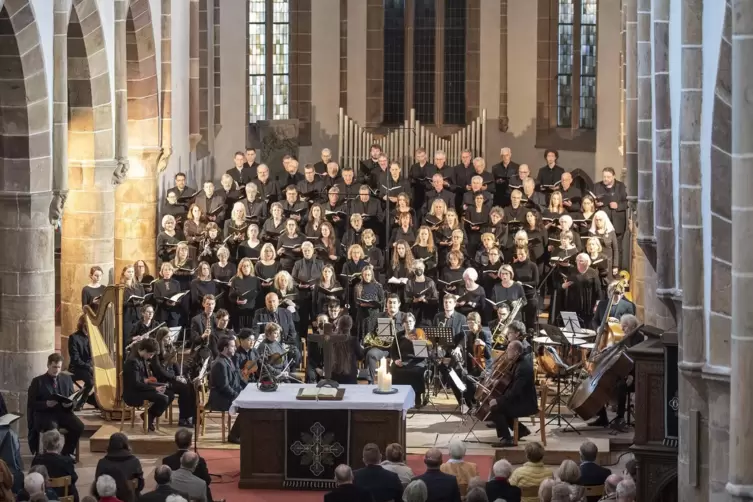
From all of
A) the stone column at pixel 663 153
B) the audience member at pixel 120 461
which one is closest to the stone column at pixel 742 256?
the stone column at pixel 663 153

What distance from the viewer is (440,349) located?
58.2ft

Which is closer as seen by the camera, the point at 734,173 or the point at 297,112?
the point at 734,173

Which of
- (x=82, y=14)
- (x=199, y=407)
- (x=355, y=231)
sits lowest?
(x=199, y=407)

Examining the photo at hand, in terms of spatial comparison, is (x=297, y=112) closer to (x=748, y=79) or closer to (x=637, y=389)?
(x=637, y=389)

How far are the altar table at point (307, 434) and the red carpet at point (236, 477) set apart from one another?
0.14 m

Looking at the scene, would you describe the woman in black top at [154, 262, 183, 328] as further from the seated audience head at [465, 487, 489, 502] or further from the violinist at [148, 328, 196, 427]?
the seated audience head at [465, 487, 489, 502]

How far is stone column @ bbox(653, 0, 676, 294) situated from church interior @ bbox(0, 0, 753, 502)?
0.09 ft

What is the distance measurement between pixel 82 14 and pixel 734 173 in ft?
36.7

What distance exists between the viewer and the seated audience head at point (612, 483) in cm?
1205

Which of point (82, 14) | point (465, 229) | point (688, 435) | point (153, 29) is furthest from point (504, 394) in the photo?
point (153, 29)

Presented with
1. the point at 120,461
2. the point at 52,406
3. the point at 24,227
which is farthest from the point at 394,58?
the point at 120,461

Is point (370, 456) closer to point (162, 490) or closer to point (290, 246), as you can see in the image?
point (162, 490)

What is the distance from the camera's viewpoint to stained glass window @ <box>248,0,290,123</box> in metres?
27.6

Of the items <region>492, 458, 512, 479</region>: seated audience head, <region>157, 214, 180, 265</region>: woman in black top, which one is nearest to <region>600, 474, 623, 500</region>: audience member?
<region>492, 458, 512, 479</region>: seated audience head
